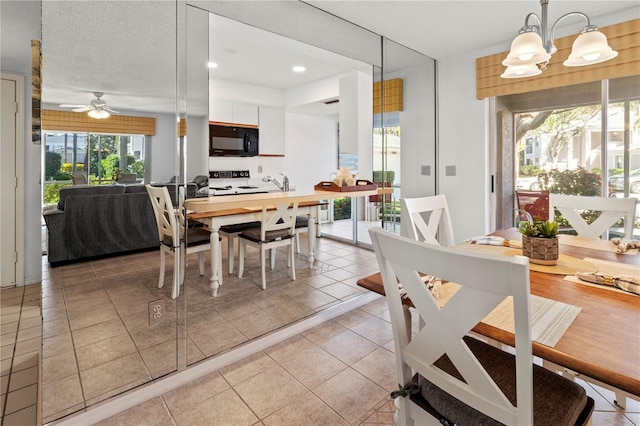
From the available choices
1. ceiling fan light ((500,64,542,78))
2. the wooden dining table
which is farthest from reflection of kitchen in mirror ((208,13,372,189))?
the wooden dining table

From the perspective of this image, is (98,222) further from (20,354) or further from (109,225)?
(20,354)

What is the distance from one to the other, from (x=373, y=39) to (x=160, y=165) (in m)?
2.14

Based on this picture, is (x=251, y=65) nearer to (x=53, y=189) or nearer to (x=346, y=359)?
(x=53, y=189)

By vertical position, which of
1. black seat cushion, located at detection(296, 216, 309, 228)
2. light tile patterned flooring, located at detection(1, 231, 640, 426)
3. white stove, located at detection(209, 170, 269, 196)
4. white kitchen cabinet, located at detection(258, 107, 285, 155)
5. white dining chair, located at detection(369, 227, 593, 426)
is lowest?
light tile patterned flooring, located at detection(1, 231, 640, 426)

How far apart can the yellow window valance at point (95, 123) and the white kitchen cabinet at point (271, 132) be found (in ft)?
7.62

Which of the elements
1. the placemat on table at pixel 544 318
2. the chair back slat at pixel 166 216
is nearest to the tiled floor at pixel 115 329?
the chair back slat at pixel 166 216

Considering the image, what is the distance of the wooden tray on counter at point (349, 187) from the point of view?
2.78 meters

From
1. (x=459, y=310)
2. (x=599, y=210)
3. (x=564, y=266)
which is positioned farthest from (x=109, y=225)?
(x=599, y=210)

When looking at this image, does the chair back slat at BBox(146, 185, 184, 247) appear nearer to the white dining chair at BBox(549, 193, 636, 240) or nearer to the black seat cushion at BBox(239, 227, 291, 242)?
the black seat cushion at BBox(239, 227, 291, 242)

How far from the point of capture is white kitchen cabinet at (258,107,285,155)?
12.9 ft

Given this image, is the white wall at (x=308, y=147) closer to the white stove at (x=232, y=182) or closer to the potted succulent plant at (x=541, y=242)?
the white stove at (x=232, y=182)

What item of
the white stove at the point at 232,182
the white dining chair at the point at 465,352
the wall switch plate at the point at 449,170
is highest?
the wall switch plate at the point at 449,170

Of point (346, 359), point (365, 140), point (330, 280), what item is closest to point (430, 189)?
point (365, 140)

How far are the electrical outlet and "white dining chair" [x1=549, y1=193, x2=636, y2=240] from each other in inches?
94.6
